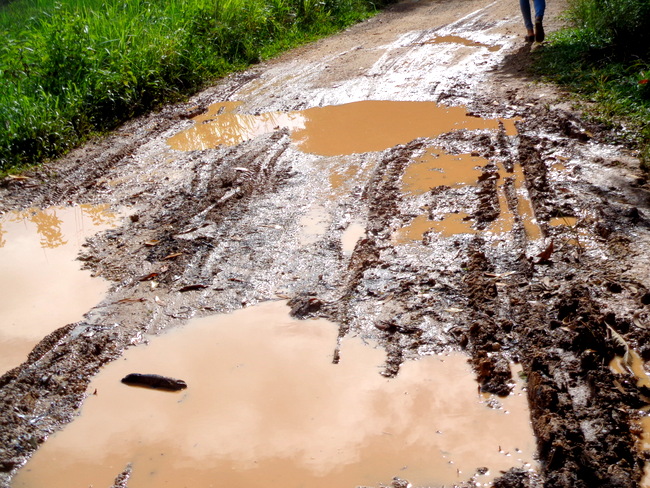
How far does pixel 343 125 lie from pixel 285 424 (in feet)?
13.7

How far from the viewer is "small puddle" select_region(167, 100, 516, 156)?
6.09 m

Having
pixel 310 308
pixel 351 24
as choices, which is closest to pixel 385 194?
pixel 310 308

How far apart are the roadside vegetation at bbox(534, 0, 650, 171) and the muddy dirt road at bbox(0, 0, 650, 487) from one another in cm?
37

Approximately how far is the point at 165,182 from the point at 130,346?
7.95 ft

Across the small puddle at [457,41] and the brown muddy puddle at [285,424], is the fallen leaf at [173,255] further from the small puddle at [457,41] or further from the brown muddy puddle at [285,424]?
the small puddle at [457,41]

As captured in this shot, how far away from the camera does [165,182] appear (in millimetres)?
5703

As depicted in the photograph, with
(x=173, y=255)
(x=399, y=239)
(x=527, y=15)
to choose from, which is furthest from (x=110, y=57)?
(x=527, y=15)

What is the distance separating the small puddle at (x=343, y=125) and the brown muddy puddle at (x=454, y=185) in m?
0.63

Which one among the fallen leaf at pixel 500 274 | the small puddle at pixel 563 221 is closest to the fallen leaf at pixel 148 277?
the fallen leaf at pixel 500 274

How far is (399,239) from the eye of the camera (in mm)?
4344

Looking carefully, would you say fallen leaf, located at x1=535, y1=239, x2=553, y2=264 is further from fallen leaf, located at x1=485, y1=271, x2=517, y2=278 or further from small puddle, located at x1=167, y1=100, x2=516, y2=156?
small puddle, located at x1=167, y1=100, x2=516, y2=156

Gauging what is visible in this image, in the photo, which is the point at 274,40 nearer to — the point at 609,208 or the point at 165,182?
the point at 165,182

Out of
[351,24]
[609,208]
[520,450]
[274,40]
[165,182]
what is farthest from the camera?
[351,24]

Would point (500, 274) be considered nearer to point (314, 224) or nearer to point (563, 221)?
point (563, 221)
